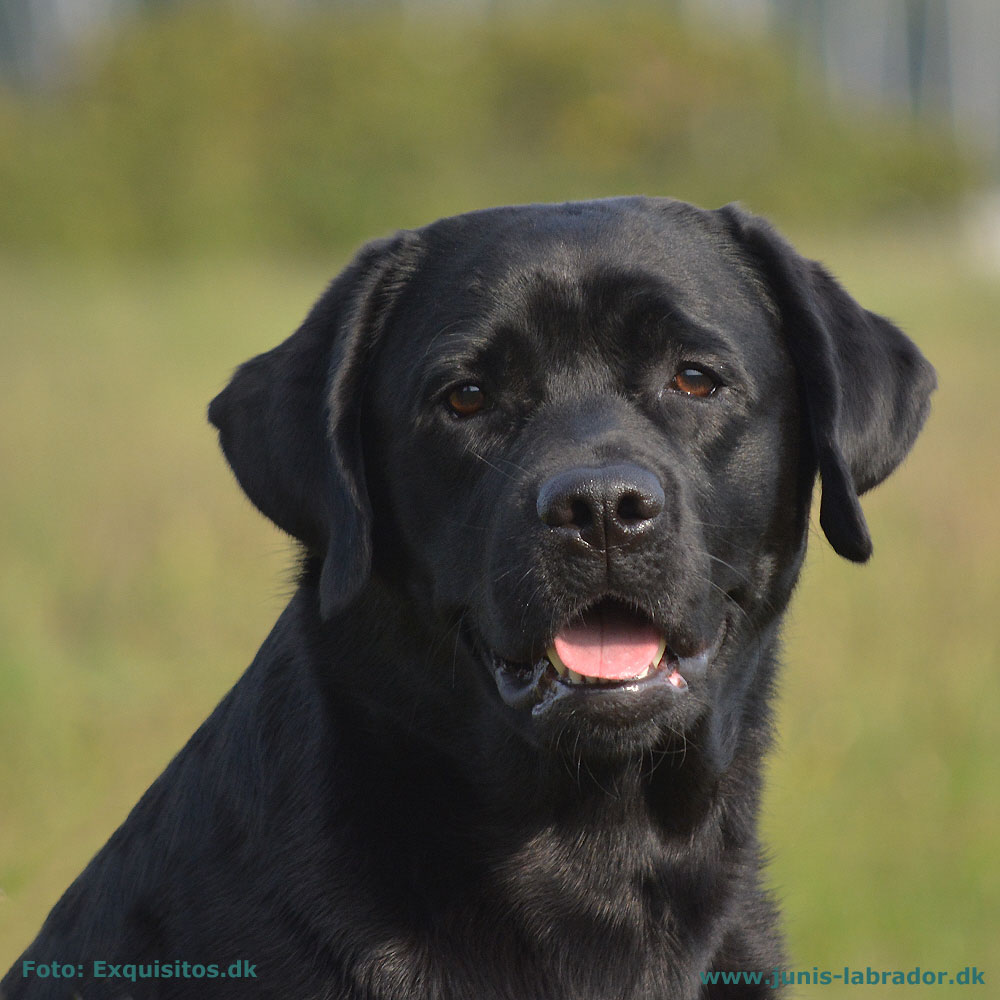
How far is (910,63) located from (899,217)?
29.1 m

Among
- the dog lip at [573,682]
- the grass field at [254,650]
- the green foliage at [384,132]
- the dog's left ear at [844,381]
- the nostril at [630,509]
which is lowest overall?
the green foliage at [384,132]

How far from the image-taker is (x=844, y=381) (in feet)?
11.0

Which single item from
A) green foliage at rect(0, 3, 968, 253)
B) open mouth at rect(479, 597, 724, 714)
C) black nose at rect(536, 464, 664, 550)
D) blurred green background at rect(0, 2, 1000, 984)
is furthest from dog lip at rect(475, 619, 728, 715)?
green foliage at rect(0, 3, 968, 253)

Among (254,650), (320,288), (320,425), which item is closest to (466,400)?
(320,425)

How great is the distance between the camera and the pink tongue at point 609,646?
3.01 m

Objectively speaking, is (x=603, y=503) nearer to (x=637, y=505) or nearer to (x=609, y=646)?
(x=637, y=505)

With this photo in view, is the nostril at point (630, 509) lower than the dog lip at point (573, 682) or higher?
higher

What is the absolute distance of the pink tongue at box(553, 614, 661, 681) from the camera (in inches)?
118

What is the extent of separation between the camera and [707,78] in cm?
4225

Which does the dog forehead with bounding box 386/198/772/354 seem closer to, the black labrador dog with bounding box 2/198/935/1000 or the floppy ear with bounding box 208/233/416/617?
the black labrador dog with bounding box 2/198/935/1000

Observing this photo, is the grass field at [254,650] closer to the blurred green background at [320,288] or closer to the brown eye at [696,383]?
the blurred green background at [320,288]

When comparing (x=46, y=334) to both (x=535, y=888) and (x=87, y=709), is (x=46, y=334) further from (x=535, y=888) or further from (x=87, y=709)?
(x=535, y=888)

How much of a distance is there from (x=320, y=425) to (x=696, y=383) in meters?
0.84

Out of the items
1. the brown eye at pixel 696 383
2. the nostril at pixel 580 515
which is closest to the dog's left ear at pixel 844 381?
the brown eye at pixel 696 383
